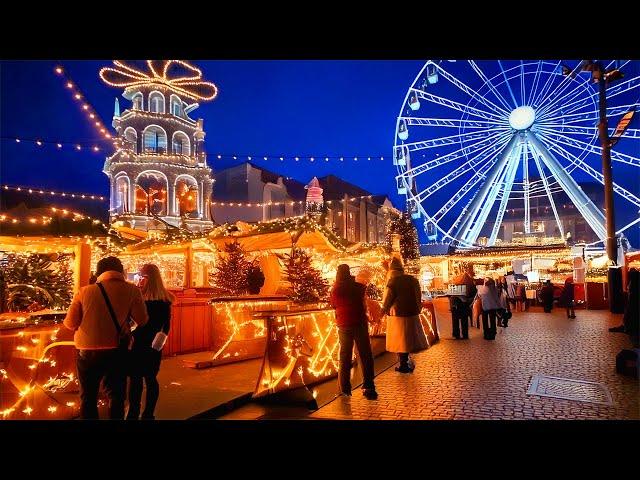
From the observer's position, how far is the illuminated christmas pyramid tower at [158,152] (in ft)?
79.7

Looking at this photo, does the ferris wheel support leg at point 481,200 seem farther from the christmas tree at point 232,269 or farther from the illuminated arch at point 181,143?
the christmas tree at point 232,269

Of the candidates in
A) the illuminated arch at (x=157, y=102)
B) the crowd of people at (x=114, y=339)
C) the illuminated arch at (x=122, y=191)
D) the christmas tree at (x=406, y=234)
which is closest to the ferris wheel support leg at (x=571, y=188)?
the christmas tree at (x=406, y=234)

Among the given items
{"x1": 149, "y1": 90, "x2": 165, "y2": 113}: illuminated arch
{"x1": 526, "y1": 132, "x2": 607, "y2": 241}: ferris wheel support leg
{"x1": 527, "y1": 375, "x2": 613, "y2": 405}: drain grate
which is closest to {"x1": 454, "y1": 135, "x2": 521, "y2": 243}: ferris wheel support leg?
{"x1": 526, "y1": 132, "x2": 607, "y2": 241}: ferris wheel support leg

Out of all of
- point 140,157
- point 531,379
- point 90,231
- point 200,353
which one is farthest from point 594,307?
point 140,157

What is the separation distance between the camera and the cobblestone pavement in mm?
5059

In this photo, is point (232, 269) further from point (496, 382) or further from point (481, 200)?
point (481, 200)

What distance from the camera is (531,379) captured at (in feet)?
21.4

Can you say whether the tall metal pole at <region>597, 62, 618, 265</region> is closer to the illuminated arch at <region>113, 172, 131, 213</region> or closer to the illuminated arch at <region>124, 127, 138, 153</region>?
the illuminated arch at <region>113, 172, 131, 213</region>

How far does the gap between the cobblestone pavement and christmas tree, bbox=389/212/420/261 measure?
1626 cm
